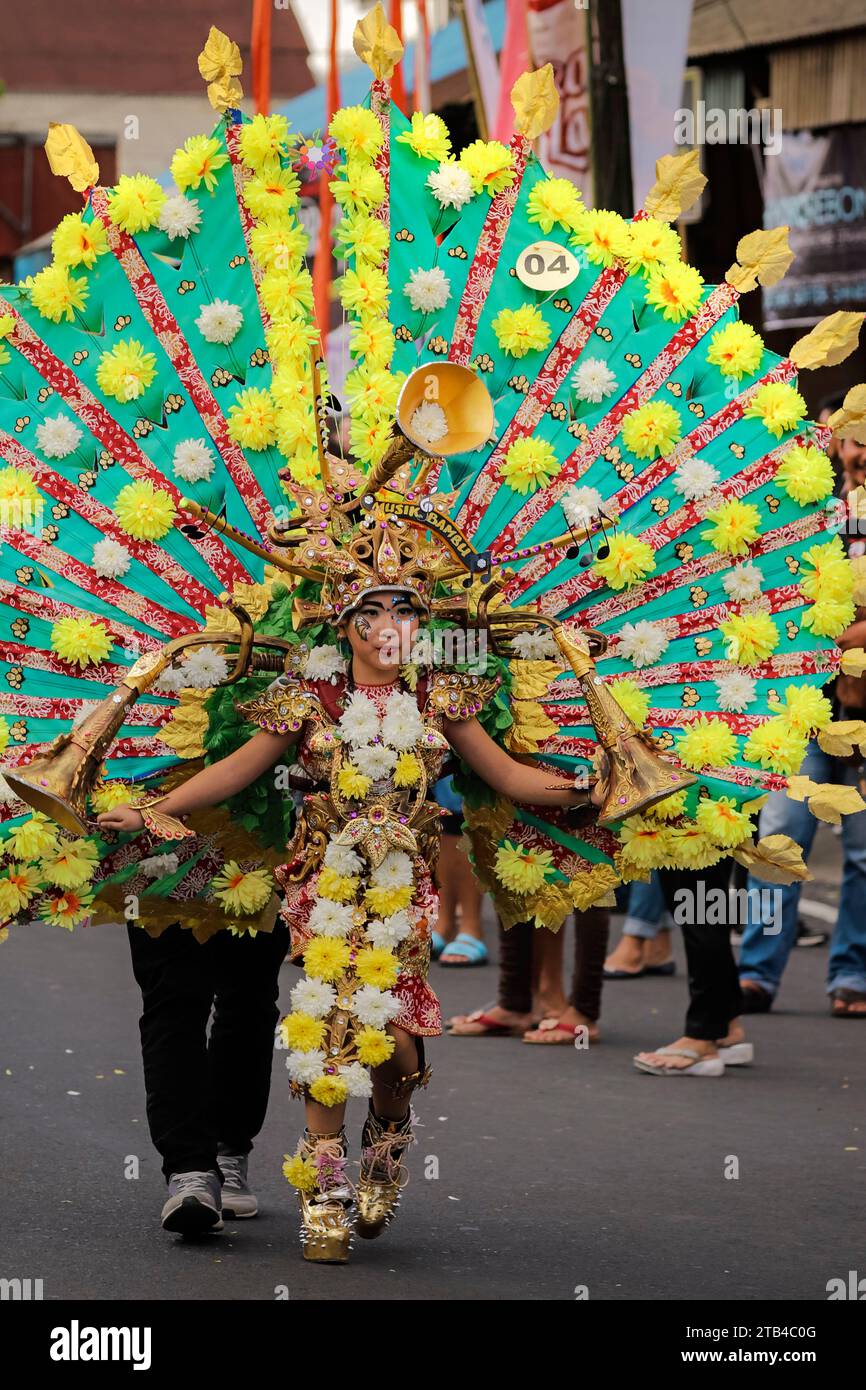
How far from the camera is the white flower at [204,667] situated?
5.29 metres

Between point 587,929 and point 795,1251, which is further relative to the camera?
point 587,929

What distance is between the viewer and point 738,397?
17.8 ft

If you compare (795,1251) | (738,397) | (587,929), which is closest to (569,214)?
(738,397)

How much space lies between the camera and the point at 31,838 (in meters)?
5.20

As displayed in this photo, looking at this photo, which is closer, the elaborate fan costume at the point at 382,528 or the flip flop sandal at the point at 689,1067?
the elaborate fan costume at the point at 382,528

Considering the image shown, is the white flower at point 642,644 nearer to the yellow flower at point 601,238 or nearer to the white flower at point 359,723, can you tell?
the white flower at point 359,723

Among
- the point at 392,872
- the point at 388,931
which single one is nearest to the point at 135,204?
the point at 392,872

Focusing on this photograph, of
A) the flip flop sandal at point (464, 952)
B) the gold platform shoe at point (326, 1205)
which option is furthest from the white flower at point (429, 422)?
the flip flop sandal at point (464, 952)

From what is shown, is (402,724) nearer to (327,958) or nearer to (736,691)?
(327,958)

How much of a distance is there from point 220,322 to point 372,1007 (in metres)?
1.73

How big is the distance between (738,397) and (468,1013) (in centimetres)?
408

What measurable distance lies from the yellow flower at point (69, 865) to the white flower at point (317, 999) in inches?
23.4

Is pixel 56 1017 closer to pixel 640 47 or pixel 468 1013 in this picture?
pixel 468 1013
